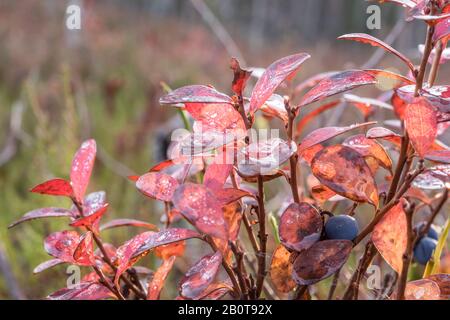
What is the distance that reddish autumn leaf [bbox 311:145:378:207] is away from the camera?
508mm

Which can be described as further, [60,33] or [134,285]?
[60,33]

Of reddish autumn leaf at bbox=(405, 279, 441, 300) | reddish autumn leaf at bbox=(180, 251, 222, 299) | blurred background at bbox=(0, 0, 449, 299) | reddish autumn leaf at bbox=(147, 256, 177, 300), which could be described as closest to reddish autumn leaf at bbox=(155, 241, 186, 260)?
reddish autumn leaf at bbox=(147, 256, 177, 300)

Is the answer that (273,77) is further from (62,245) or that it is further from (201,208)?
(62,245)

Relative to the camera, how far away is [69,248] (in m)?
0.60

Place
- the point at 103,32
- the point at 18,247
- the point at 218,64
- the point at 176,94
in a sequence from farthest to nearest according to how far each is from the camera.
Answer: the point at 103,32, the point at 218,64, the point at 18,247, the point at 176,94

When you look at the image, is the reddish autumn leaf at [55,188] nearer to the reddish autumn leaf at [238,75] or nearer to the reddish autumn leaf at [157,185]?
the reddish autumn leaf at [157,185]

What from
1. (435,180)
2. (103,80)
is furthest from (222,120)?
(103,80)

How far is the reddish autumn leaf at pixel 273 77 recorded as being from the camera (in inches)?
20.2

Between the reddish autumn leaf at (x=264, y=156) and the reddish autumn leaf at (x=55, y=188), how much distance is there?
220 millimetres

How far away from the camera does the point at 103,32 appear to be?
1091 centimetres

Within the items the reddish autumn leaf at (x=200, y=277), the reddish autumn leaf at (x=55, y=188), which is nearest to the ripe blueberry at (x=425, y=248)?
the reddish autumn leaf at (x=200, y=277)
